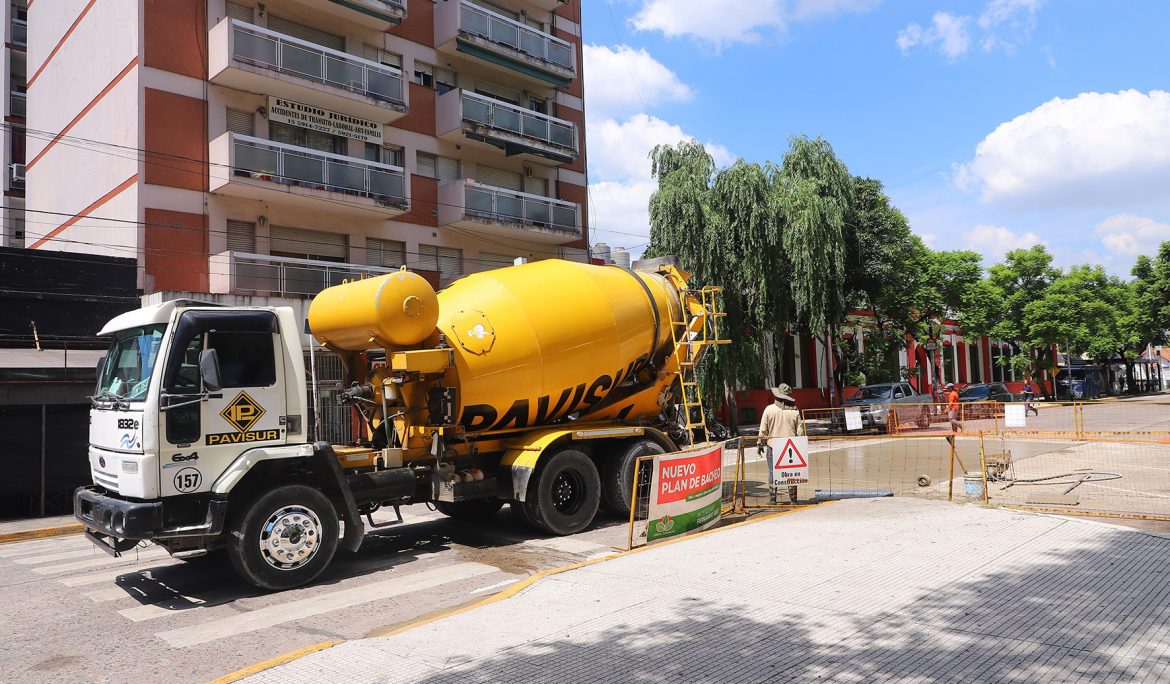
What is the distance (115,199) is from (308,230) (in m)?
4.69

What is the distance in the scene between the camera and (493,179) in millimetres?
27094

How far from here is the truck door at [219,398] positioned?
696 centimetres

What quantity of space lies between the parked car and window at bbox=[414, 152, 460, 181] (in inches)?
594

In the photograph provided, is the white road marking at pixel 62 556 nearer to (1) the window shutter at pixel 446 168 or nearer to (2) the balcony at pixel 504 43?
(1) the window shutter at pixel 446 168

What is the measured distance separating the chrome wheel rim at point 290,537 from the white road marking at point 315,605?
1.64 feet

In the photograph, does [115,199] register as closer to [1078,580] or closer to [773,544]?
[773,544]

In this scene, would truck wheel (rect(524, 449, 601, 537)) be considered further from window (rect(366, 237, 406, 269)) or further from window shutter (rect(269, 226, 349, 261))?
window (rect(366, 237, 406, 269))

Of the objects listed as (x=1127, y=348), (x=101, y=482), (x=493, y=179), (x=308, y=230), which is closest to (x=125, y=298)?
(x=308, y=230)

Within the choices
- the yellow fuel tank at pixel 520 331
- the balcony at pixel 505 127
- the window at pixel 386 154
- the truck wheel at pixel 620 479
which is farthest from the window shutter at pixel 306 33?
the truck wheel at pixel 620 479

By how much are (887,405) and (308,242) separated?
17642 mm

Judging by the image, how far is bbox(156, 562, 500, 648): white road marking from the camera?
6.10 m

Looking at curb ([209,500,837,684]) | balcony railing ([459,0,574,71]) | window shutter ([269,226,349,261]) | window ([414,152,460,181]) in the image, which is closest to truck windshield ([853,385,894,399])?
balcony railing ([459,0,574,71])

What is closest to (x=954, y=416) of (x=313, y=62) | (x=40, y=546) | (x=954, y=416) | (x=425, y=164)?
(x=954, y=416)

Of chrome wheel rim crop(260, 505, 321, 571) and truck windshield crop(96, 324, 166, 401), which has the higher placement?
truck windshield crop(96, 324, 166, 401)
